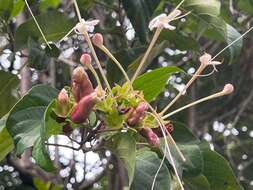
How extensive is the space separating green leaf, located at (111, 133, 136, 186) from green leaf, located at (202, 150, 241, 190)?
230 mm

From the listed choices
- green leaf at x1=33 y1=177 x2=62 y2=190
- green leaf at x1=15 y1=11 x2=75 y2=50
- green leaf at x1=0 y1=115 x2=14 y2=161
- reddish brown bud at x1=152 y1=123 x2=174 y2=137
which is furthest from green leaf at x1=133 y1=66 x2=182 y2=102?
green leaf at x1=33 y1=177 x2=62 y2=190

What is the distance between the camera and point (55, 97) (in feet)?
2.95

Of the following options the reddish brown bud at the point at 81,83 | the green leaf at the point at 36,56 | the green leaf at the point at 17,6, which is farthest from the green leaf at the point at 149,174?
the green leaf at the point at 17,6

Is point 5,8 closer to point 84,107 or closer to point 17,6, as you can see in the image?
point 17,6

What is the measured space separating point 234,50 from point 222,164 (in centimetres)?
24

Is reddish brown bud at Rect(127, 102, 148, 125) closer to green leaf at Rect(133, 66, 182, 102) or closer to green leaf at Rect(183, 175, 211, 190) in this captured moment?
green leaf at Rect(133, 66, 182, 102)

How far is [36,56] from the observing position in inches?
46.1

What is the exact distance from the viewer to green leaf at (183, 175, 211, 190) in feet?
3.23

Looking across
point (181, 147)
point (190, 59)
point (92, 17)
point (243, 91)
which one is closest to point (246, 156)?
point (243, 91)

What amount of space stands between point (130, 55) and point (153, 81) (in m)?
0.30

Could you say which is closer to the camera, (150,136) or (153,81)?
(150,136)

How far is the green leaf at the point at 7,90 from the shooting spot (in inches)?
47.6

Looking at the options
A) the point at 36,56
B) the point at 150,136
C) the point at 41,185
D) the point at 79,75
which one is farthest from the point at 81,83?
the point at 41,185

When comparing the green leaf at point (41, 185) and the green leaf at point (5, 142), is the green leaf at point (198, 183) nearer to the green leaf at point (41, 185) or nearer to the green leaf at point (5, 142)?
the green leaf at point (5, 142)
